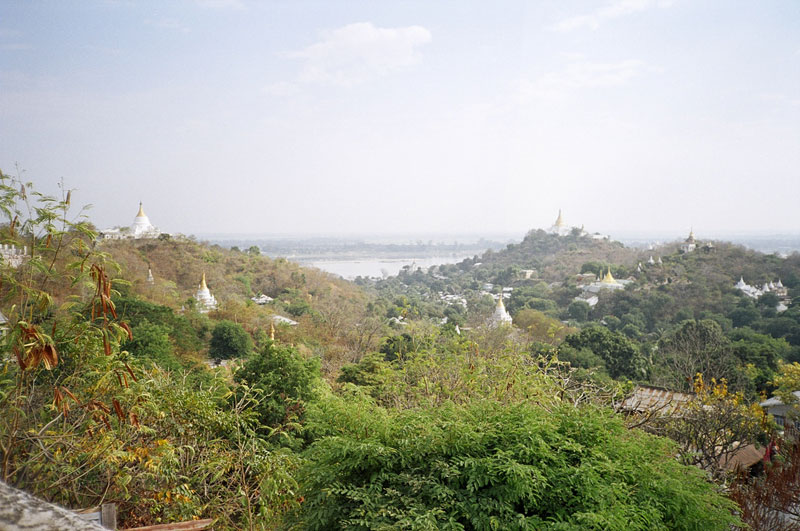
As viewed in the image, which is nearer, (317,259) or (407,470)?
(407,470)

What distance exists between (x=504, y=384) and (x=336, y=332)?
11275 mm

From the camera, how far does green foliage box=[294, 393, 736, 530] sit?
9.50 ft

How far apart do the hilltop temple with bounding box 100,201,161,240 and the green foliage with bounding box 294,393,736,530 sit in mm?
24563

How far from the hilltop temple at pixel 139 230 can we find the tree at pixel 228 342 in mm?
14739

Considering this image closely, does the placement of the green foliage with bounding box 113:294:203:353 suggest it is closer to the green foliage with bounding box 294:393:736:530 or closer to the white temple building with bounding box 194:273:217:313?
the white temple building with bounding box 194:273:217:313

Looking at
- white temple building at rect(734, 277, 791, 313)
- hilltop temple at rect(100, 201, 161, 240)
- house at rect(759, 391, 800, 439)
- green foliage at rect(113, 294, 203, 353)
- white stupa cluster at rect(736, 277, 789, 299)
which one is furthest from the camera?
white stupa cluster at rect(736, 277, 789, 299)

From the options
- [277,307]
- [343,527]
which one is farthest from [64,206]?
[277,307]

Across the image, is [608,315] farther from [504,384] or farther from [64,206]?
[64,206]

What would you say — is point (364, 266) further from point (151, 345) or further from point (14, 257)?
point (14, 257)

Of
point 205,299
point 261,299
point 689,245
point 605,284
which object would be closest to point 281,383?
point 205,299

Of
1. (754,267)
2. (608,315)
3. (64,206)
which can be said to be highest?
(64,206)

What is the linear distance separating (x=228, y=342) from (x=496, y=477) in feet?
34.4

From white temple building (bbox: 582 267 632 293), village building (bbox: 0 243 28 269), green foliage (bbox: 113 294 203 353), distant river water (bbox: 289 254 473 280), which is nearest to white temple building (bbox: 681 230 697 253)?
white temple building (bbox: 582 267 632 293)

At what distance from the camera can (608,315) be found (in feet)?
101
